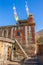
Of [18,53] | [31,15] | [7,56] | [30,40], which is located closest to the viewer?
[7,56]

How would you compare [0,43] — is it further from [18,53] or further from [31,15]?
[31,15]

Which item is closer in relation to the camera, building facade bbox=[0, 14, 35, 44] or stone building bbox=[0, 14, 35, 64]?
stone building bbox=[0, 14, 35, 64]

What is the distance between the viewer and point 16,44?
699 inches

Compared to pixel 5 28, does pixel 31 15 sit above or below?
above

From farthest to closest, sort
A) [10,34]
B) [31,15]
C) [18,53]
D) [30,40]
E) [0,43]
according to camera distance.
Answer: [31,15], [10,34], [30,40], [18,53], [0,43]

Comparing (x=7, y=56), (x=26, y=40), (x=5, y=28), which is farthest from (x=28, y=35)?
(x=7, y=56)

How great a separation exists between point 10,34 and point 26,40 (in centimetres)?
302

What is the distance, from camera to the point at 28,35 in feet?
67.6

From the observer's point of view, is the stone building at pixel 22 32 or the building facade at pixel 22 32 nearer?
the stone building at pixel 22 32

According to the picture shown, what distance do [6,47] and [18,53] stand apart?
2437mm

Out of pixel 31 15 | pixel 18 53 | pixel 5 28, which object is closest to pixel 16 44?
pixel 18 53

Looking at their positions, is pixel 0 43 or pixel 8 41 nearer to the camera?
pixel 0 43

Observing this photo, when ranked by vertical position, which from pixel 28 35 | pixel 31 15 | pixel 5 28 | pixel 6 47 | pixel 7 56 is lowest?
pixel 7 56

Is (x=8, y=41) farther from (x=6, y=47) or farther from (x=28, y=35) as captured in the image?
(x=28, y=35)
